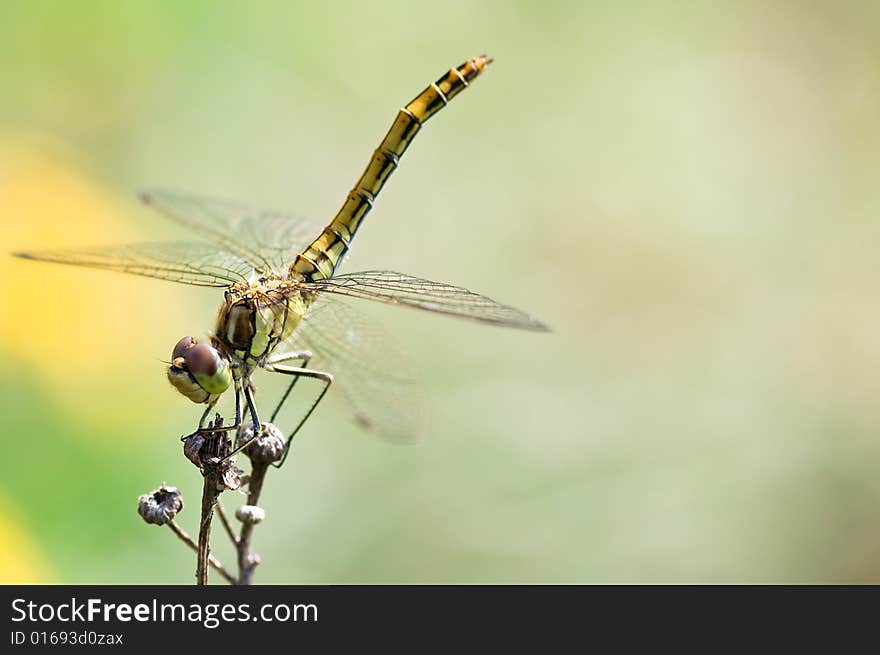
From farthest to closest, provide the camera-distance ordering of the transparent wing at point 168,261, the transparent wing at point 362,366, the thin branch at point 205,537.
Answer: the transparent wing at point 362,366, the transparent wing at point 168,261, the thin branch at point 205,537

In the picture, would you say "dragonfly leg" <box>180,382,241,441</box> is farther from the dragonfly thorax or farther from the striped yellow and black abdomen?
the striped yellow and black abdomen

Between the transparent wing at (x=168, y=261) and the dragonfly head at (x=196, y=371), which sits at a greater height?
the transparent wing at (x=168, y=261)

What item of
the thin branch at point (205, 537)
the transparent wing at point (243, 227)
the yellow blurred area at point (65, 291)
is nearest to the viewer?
the thin branch at point (205, 537)

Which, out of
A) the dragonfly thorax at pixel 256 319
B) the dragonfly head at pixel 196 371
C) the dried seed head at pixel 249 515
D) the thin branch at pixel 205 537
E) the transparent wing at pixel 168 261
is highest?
the transparent wing at pixel 168 261

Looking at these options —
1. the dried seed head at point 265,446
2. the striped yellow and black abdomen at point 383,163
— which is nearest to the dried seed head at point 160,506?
the dried seed head at point 265,446

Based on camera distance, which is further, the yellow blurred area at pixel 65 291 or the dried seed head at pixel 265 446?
the yellow blurred area at pixel 65 291

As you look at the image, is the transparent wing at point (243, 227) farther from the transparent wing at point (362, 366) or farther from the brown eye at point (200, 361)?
the brown eye at point (200, 361)

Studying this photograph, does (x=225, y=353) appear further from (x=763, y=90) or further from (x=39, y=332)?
(x=763, y=90)
